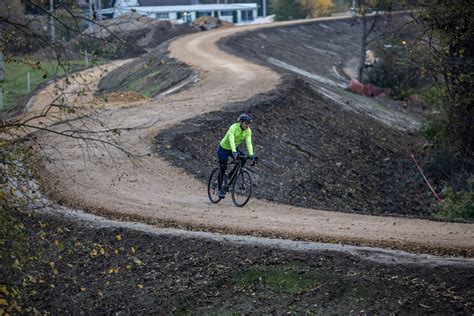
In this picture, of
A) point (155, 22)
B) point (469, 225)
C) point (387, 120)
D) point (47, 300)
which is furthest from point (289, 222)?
point (155, 22)

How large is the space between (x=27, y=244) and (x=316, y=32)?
7257cm

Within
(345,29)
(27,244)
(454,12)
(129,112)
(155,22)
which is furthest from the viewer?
(345,29)

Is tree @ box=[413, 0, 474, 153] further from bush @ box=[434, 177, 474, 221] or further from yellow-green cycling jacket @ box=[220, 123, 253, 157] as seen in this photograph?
yellow-green cycling jacket @ box=[220, 123, 253, 157]

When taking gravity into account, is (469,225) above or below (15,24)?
below

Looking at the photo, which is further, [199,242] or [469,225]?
[469,225]

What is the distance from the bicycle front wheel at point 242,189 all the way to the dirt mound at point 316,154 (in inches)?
90.8

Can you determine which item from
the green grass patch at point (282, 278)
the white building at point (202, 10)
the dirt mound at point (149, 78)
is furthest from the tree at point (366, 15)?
the white building at point (202, 10)

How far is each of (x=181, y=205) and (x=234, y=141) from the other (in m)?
2.09

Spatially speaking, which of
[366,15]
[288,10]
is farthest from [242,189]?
[288,10]

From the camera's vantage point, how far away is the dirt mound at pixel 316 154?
2438cm

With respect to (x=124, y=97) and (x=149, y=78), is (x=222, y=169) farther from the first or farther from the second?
(x=149, y=78)

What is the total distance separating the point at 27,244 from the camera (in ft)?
35.2

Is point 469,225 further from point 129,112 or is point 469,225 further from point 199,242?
point 129,112

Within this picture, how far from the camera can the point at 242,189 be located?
18328 mm
